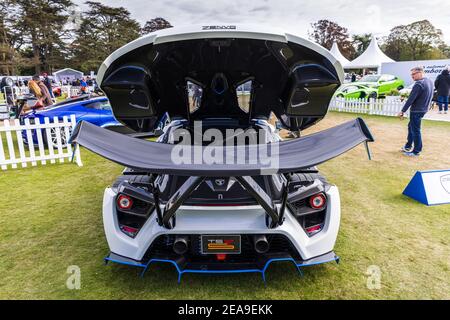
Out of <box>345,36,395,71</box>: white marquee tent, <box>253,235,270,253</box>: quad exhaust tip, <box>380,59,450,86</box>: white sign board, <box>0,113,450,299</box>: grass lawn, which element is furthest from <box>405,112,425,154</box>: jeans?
<box>345,36,395,71</box>: white marquee tent

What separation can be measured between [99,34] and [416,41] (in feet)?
186

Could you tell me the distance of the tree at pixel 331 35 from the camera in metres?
57.3

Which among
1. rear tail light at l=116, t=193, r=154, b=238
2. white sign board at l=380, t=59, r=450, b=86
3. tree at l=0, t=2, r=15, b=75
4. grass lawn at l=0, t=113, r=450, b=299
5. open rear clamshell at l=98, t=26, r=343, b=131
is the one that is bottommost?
grass lawn at l=0, t=113, r=450, b=299

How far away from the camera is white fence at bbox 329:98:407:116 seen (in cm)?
1235

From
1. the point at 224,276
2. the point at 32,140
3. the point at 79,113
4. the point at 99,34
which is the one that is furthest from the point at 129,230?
the point at 99,34

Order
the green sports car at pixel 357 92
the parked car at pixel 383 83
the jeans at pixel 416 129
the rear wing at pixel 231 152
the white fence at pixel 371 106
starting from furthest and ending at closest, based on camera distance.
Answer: the parked car at pixel 383 83
the green sports car at pixel 357 92
the white fence at pixel 371 106
the jeans at pixel 416 129
the rear wing at pixel 231 152

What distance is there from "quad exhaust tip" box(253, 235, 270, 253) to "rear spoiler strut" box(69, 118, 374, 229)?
0.11 meters

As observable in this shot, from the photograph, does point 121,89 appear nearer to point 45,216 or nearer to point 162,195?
point 162,195

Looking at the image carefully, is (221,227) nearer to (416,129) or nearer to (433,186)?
(433,186)

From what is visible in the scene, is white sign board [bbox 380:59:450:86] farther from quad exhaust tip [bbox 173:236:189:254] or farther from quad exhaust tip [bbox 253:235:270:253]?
quad exhaust tip [bbox 173:236:189:254]

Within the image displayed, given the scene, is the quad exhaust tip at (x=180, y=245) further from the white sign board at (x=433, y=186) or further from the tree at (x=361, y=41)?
the tree at (x=361, y=41)

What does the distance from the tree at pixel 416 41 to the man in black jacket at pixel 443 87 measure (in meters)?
45.5

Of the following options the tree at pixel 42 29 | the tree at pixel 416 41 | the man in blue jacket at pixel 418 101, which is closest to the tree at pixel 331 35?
the tree at pixel 416 41
